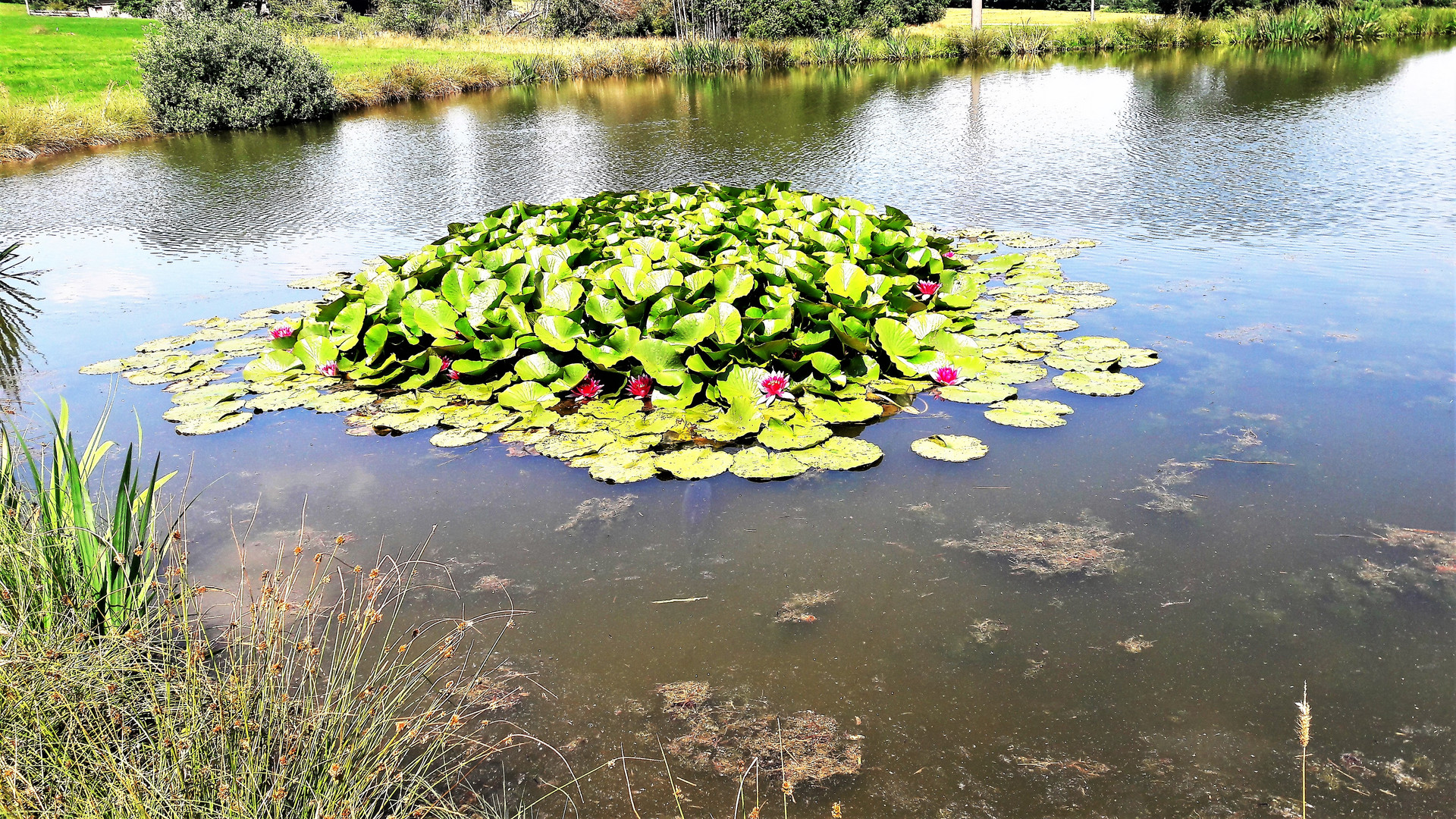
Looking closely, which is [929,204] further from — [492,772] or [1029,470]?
[492,772]

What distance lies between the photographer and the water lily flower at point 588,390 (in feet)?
14.1

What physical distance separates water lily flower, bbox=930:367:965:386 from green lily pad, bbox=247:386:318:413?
3025mm

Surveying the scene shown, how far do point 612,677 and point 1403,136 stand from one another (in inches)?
423

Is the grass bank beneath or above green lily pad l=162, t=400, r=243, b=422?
above

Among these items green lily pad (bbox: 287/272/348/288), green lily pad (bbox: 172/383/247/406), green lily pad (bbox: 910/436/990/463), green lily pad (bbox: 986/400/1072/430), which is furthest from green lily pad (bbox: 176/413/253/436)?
green lily pad (bbox: 986/400/1072/430)

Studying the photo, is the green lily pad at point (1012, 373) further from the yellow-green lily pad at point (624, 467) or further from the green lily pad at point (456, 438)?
the green lily pad at point (456, 438)

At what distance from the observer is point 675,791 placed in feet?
6.62

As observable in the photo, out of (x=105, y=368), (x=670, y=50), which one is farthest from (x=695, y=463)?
(x=670, y=50)

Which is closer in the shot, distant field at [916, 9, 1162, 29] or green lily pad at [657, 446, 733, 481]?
green lily pad at [657, 446, 733, 481]

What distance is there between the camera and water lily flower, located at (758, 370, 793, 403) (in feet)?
13.4

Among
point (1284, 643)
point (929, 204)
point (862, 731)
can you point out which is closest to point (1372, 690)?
point (1284, 643)

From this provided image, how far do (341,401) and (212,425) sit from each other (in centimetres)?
56

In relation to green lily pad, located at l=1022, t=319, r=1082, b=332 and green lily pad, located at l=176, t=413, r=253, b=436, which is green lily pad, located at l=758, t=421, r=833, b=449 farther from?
green lily pad, located at l=176, t=413, r=253, b=436

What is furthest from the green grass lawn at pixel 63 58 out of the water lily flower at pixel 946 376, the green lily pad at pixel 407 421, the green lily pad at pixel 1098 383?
the green lily pad at pixel 1098 383
